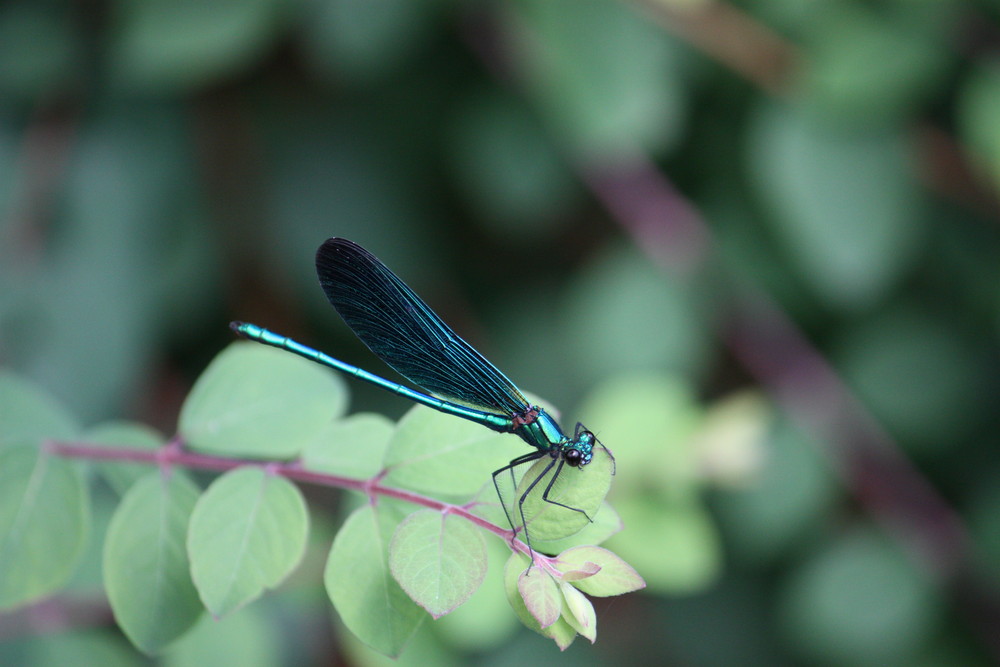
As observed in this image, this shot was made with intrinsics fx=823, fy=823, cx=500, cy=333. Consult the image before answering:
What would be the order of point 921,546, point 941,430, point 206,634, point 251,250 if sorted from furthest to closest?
point 251,250 < point 941,430 < point 921,546 < point 206,634

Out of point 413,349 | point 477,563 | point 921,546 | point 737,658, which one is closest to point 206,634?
point 413,349

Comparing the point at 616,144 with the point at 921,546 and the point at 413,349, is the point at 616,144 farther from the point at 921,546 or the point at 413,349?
the point at 921,546

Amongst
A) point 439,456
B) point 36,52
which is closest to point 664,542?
point 439,456

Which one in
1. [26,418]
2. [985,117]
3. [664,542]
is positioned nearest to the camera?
[26,418]

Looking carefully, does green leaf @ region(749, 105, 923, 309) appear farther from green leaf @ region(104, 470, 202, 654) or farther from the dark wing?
green leaf @ region(104, 470, 202, 654)

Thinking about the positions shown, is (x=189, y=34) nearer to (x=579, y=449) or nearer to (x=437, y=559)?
(x=579, y=449)
